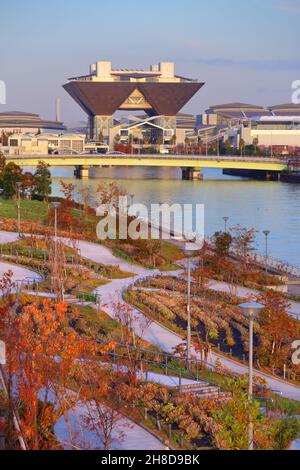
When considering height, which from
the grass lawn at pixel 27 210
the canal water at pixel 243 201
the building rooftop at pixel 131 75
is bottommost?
the canal water at pixel 243 201

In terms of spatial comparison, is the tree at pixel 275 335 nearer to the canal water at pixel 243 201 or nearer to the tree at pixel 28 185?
the canal water at pixel 243 201

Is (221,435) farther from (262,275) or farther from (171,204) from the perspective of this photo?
(171,204)

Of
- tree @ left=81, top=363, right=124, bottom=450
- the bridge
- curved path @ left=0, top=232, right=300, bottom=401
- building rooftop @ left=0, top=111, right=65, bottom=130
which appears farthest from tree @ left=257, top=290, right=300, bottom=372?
building rooftop @ left=0, top=111, right=65, bottom=130

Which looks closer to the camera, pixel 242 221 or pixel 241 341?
pixel 241 341

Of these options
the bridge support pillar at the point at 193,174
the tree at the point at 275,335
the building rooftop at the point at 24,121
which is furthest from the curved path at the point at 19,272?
the building rooftop at the point at 24,121

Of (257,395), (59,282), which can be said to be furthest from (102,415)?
(59,282)

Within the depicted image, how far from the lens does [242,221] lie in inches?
611

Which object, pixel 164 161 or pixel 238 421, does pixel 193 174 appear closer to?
pixel 164 161

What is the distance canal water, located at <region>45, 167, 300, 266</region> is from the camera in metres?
13.3

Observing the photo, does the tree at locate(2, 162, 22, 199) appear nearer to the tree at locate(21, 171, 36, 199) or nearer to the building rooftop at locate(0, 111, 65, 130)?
the tree at locate(21, 171, 36, 199)

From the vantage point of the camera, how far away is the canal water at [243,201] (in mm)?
13252

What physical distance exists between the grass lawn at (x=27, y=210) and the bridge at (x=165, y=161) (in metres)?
12.6

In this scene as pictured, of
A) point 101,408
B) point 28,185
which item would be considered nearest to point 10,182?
point 28,185

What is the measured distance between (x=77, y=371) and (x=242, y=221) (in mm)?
11038
